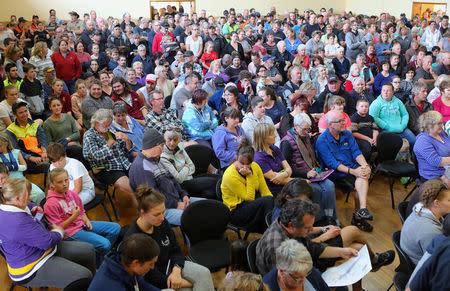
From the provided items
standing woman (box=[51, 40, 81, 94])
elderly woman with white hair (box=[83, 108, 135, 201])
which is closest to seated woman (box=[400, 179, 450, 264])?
elderly woman with white hair (box=[83, 108, 135, 201])

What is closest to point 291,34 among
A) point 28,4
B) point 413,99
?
point 413,99

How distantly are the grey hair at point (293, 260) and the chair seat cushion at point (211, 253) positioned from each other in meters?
0.82

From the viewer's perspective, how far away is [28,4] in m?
12.7

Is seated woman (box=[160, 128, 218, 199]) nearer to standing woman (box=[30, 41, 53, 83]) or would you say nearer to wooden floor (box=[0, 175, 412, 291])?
wooden floor (box=[0, 175, 412, 291])

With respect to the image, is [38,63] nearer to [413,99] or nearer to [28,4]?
[413,99]

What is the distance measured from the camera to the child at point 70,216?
302cm

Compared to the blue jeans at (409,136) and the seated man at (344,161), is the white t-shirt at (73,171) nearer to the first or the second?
the seated man at (344,161)

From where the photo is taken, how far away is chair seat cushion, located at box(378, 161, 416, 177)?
462cm

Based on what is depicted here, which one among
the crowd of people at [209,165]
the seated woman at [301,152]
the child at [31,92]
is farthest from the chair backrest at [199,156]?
the child at [31,92]

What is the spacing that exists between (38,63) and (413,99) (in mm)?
5931

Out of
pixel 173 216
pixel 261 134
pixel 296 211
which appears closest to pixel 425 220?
pixel 296 211

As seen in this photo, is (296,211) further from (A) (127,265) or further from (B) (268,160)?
(B) (268,160)

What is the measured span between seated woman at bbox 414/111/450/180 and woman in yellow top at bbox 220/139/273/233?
1.95m

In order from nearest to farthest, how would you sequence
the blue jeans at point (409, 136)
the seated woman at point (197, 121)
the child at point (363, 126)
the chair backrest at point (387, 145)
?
the chair backrest at point (387, 145) → the seated woman at point (197, 121) → the child at point (363, 126) → the blue jeans at point (409, 136)
